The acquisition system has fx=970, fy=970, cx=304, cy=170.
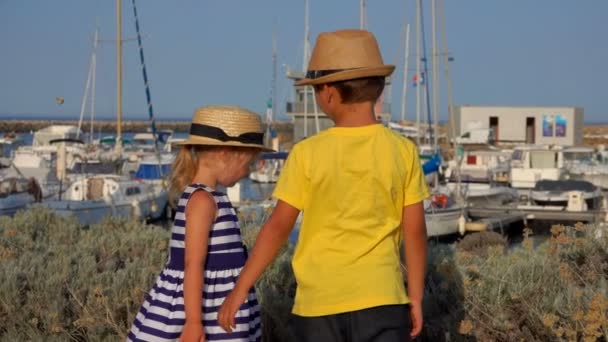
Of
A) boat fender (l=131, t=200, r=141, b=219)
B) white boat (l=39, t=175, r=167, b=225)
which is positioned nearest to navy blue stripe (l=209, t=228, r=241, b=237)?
white boat (l=39, t=175, r=167, b=225)

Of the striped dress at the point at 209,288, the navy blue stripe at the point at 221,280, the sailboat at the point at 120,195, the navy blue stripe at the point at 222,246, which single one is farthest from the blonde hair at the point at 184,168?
the sailboat at the point at 120,195

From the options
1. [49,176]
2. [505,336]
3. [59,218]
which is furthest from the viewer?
[49,176]

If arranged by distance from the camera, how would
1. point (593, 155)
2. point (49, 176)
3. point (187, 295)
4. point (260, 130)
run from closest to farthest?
1. point (187, 295)
2. point (260, 130)
3. point (49, 176)
4. point (593, 155)

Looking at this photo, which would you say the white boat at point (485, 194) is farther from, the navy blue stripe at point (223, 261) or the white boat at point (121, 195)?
the navy blue stripe at point (223, 261)

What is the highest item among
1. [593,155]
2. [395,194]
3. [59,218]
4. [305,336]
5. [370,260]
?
[395,194]

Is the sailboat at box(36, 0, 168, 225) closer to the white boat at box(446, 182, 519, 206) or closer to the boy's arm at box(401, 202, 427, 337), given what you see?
the white boat at box(446, 182, 519, 206)

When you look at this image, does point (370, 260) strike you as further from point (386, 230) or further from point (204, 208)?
point (204, 208)

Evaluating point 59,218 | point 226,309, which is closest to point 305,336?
point 226,309

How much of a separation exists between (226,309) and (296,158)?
68 cm

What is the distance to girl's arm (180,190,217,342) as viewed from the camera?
3.96 meters

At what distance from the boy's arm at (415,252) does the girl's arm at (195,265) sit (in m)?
0.84

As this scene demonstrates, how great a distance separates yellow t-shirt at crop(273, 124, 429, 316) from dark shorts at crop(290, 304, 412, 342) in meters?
0.03

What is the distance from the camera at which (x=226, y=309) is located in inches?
151

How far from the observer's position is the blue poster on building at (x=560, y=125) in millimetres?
58656
